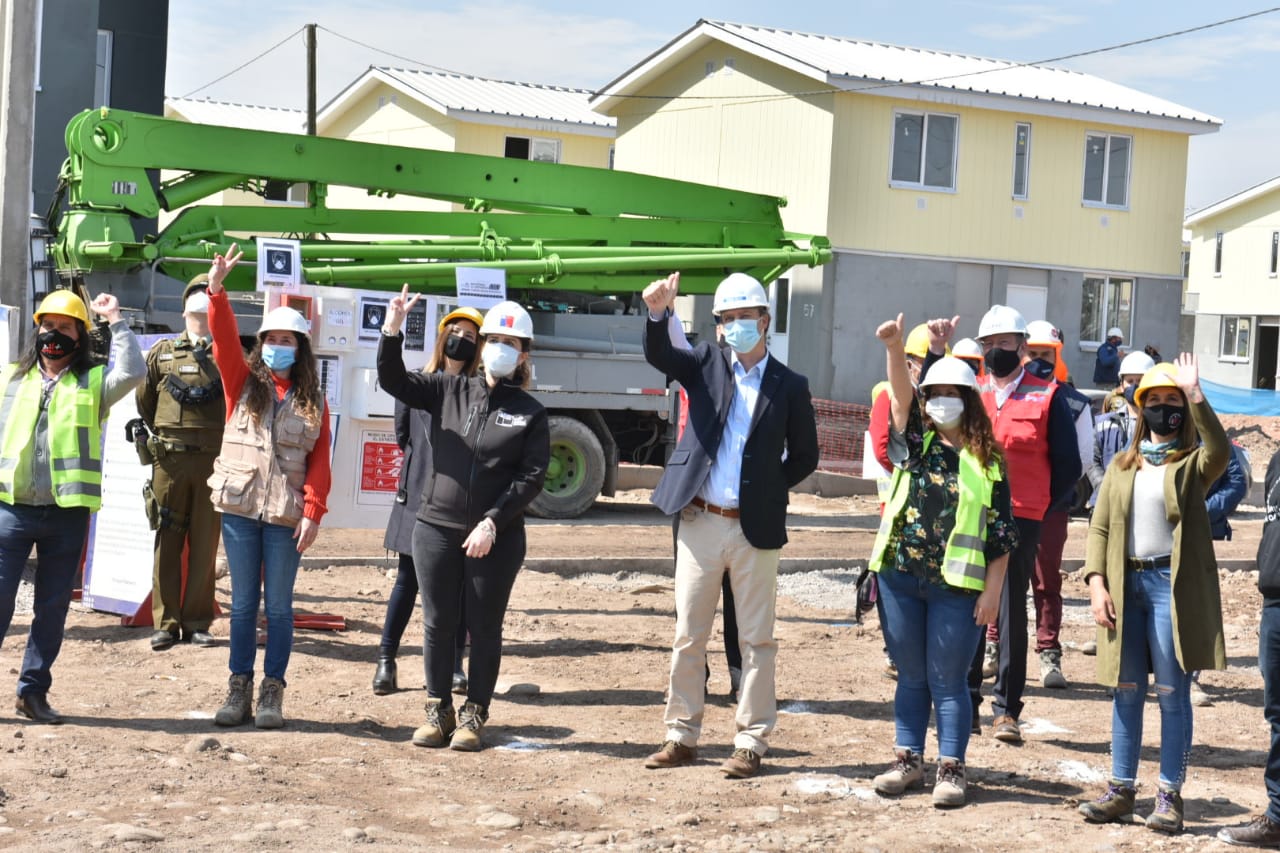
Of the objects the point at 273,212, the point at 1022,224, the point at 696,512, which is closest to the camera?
the point at 696,512

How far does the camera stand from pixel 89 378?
7.63 metres

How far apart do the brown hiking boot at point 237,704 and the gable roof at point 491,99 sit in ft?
91.4

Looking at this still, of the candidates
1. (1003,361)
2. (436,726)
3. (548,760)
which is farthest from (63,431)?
(1003,361)

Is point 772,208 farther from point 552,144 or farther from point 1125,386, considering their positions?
point 552,144

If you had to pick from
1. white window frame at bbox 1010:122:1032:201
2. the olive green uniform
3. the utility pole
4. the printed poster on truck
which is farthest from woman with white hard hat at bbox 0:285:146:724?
white window frame at bbox 1010:122:1032:201

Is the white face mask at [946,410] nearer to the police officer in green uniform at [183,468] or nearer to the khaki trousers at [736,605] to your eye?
the khaki trousers at [736,605]

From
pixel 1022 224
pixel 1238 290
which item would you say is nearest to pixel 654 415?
pixel 1022 224

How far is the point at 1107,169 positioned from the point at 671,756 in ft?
85.2

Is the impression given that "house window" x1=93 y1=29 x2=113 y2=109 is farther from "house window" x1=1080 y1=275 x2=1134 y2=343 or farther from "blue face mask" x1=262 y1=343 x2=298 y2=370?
"house window" x1=1080 y1=275 x2=1134 y2=343

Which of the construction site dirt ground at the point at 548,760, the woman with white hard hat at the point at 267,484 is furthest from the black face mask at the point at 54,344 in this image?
the construction site dirt ground at the point at 548,760

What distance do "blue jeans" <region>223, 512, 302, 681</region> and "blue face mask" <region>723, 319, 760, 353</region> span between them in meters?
2.25

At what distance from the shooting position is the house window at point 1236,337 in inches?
1905

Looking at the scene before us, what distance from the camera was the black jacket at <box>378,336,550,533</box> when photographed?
7.33 metres

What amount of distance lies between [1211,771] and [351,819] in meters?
4.03
